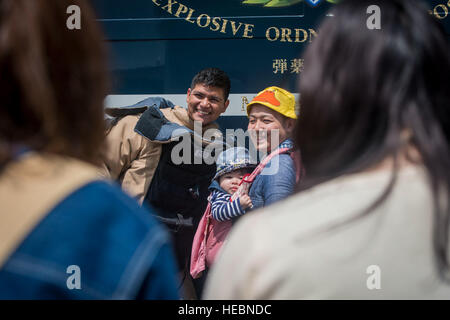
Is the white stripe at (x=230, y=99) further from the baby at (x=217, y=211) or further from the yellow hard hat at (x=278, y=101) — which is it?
the baby at (x=217, y=211)

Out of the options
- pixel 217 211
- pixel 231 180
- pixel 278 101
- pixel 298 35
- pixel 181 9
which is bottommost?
pixel 217 211

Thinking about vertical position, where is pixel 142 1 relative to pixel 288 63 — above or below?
above

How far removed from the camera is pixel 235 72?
3311mm

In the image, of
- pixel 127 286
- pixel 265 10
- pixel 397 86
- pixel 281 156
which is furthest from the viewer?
pixel 265 10

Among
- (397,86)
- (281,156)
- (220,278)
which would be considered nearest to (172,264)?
(220,278)

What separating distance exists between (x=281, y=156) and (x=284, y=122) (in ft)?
1.56

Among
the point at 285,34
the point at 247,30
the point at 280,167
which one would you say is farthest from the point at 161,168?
the point at 285,34

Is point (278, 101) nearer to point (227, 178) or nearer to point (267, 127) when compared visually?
point (267, 127)

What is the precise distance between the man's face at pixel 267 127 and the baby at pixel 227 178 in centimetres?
13

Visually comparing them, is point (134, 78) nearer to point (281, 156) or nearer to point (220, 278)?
point (281, 156)

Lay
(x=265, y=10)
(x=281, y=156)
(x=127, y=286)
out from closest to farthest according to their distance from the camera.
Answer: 1. (x=127, y=286)
2. (x=281, y=156)
3. (x=265, y=10)

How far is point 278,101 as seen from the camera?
2963 millimetres

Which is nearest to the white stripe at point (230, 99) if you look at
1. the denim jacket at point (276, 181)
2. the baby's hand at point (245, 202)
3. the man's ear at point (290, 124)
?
the man's ear at point (290, 124)

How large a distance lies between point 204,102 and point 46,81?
2378 mm
